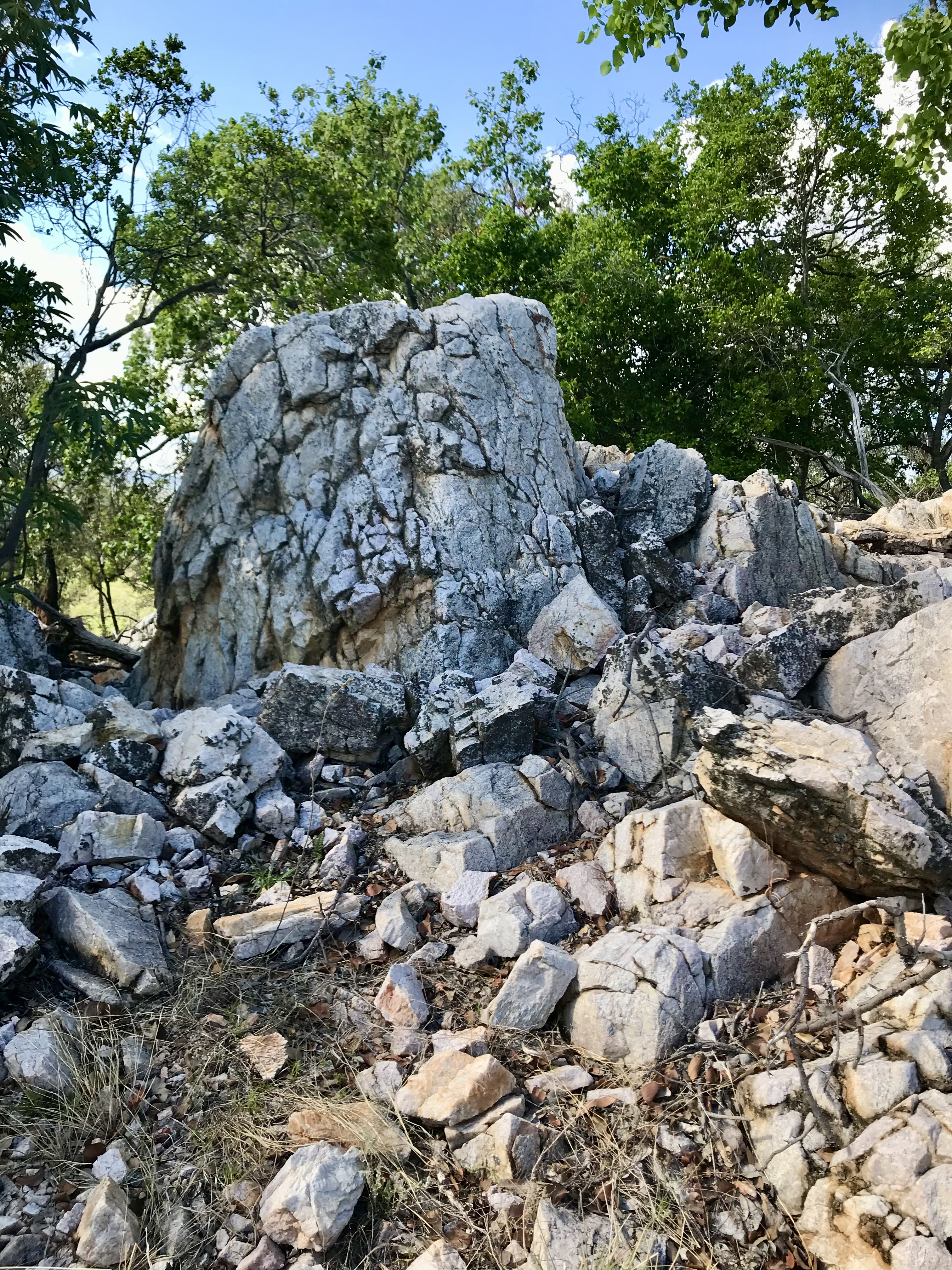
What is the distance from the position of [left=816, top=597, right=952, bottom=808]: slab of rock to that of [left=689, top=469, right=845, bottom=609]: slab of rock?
212 centimetres

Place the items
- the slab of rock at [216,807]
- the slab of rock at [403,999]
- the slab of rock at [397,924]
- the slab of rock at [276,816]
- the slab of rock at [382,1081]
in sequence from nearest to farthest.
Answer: the slab of rock at [382,1081] → the slab of rock at [403,999] → the slab of rock at [397,924] → the slab of rock at [216,807] → the slab of rock at [276,816]

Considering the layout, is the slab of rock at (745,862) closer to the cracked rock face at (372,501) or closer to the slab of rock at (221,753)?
the slab of rock at (221,753)

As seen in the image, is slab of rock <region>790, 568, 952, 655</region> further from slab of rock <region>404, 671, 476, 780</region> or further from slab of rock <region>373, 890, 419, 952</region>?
slab of rock <region>373, 890, 419, 952</region>

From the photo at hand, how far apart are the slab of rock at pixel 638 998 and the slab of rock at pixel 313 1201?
95 cm

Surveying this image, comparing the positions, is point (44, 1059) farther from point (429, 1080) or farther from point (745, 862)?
point (745, 862)

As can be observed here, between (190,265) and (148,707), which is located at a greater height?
(190,265)

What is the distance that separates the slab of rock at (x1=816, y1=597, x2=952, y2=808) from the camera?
3.99m

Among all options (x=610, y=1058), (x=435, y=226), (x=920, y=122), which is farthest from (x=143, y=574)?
(x=610, y=1058)

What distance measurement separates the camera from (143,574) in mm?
17094

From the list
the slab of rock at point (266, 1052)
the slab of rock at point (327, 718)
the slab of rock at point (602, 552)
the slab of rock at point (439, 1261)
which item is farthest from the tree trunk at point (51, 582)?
the slab of rock at point (439, 1261)

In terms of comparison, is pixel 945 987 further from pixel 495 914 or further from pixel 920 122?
pixel 920 122

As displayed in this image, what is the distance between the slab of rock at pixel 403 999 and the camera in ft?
11.4

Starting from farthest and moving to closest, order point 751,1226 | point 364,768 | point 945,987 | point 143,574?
point 143,574 → point 364,768 → point 945,987 → point 751,1226

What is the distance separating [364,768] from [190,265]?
911cm
